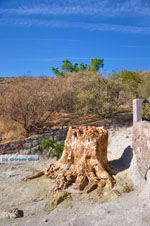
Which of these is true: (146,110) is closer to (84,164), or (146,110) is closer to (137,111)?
(137,111)

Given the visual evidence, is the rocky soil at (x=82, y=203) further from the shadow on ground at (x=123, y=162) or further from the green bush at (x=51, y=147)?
the green bush at (x=51, y=147)

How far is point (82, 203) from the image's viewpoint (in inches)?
247

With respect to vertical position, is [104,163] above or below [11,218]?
above

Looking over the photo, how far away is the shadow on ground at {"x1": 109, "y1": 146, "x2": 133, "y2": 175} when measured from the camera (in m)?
8.11

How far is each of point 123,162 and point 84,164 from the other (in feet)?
6.13

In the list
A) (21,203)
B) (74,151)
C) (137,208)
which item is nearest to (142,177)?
(137,208)

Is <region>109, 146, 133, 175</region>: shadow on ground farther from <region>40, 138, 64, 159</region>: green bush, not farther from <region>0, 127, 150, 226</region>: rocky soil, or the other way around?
<region>40, 138, 64, 159</region>: green bush

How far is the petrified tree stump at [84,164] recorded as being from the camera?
717 cm


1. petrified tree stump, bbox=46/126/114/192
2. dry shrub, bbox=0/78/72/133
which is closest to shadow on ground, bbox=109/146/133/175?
petrified tree stump, bbox=46/126/114/192

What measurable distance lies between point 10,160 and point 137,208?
7603 millimetres

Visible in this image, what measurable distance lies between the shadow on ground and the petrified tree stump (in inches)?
16.8

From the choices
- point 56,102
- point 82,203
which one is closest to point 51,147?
point 56,102

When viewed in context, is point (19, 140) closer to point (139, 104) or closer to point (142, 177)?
point (139, 104)

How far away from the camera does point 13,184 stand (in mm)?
8258
